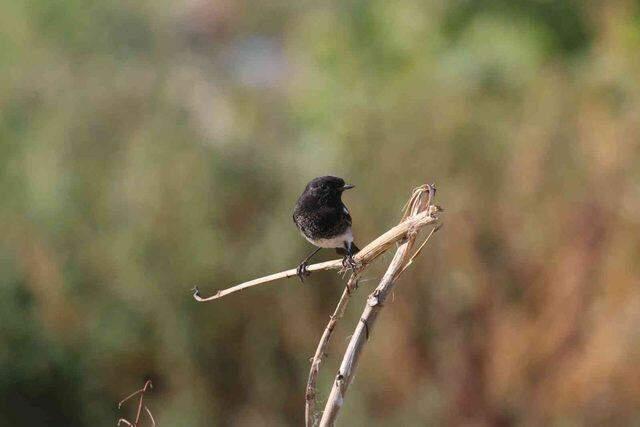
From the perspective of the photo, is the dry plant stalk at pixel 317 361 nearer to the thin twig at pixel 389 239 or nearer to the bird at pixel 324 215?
the thin twig at pixel 389 239

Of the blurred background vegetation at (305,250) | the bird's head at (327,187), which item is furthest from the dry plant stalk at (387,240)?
the blurred background vegetation at (305,250)

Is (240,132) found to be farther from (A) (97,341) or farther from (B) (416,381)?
(B) (416,381)

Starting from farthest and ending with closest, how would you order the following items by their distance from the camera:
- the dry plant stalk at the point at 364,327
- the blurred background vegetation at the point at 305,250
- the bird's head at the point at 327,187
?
the blurred background vegetation at the point at 305,250 → the bird's head at the point at 327,187 → the dry plant stalk at the point at 364,327

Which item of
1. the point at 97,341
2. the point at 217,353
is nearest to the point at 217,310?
the point at 217,353

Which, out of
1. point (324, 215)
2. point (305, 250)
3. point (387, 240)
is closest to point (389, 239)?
point (387, 240)

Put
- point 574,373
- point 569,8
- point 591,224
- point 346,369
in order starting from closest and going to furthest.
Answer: point 346,369 → point 574,373 → point 591,224 → point 569,8

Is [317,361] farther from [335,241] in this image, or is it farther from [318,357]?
[335,241]

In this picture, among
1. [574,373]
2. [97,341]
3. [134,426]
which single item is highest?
[134,426]

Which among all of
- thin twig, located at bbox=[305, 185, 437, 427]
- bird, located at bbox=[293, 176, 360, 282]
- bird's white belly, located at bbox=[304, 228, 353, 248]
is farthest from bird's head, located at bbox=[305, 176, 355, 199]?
thin twig, located at bbox=[305, 185, 437, 427]

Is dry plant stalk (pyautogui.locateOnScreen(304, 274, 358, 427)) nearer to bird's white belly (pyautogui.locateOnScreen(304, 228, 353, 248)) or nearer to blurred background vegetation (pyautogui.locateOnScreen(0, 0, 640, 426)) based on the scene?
bird's white belly (pyautogui.locateOnScreen(304, 228, 353, 248))
